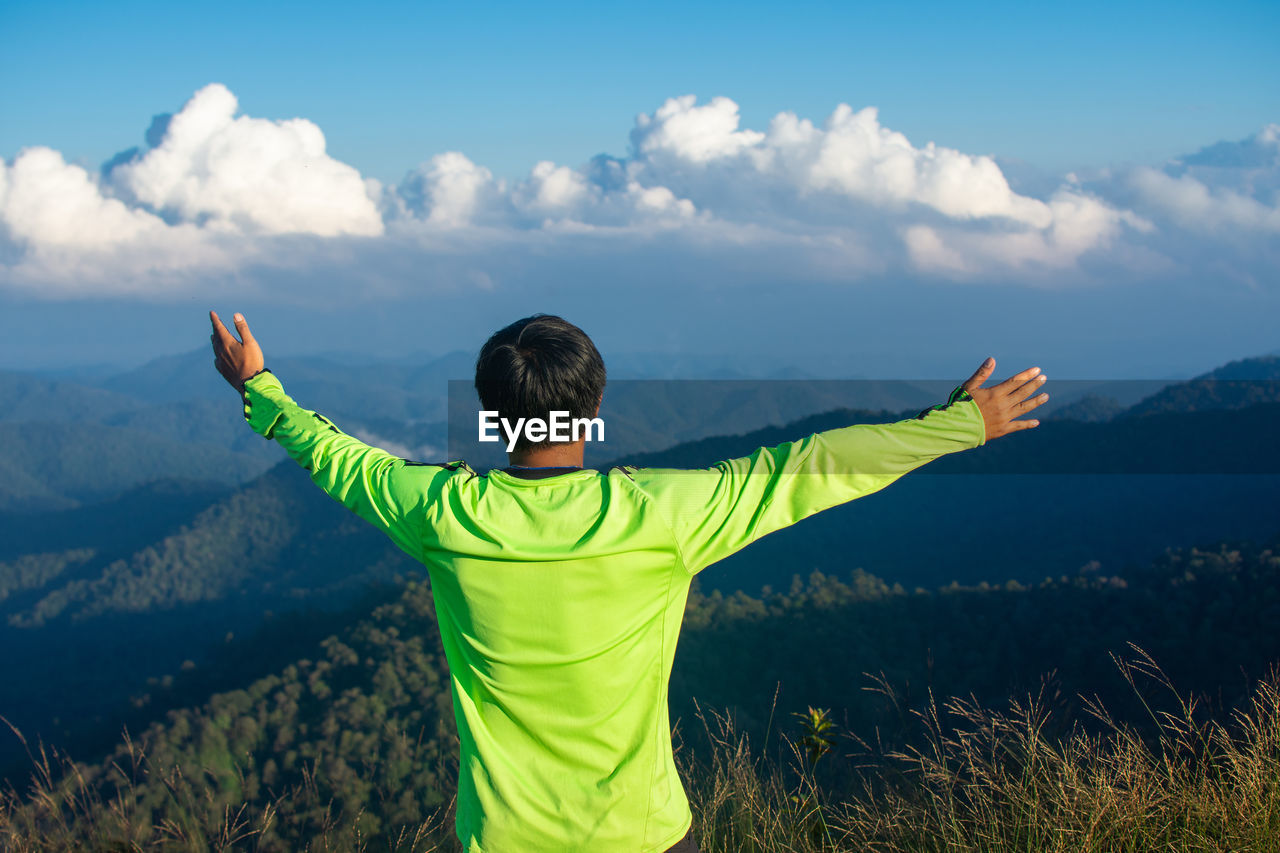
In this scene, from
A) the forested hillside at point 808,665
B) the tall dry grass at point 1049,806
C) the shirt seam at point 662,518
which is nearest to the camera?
the shirt seam at point 662,518

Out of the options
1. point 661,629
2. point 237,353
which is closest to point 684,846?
point 661,629

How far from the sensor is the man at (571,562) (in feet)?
5.10

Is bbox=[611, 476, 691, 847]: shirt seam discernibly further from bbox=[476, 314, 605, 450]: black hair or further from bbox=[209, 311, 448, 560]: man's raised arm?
bbox=[209, 311, 448, 560]: man's raised arm

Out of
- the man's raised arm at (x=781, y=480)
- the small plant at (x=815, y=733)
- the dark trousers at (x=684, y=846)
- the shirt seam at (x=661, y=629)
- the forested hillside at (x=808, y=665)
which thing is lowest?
the forested hillside at (x=808, y=665)

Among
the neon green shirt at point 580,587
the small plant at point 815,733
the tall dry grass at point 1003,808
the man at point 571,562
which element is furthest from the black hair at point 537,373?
the small plant at point 815,733

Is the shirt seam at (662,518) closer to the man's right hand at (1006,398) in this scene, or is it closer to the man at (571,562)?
the man at (571,562)

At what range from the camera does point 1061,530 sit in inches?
2036

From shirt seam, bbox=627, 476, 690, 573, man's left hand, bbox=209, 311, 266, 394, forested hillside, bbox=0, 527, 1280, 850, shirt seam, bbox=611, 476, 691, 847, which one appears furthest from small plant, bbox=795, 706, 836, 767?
forested hillside, bbox=0, 527, 1280, 850

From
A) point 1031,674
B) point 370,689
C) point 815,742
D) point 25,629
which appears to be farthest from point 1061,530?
point 25,629

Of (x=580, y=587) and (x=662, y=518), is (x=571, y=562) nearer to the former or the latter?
(x=580, y=587)

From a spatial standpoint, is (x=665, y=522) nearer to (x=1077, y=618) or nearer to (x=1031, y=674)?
(x=1031, y=674)

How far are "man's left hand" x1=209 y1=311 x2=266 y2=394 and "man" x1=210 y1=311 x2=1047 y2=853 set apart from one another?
1.76ft

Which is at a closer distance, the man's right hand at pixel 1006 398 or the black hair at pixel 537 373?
the black hair at pixel 537 373

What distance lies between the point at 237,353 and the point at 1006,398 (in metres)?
1.96
